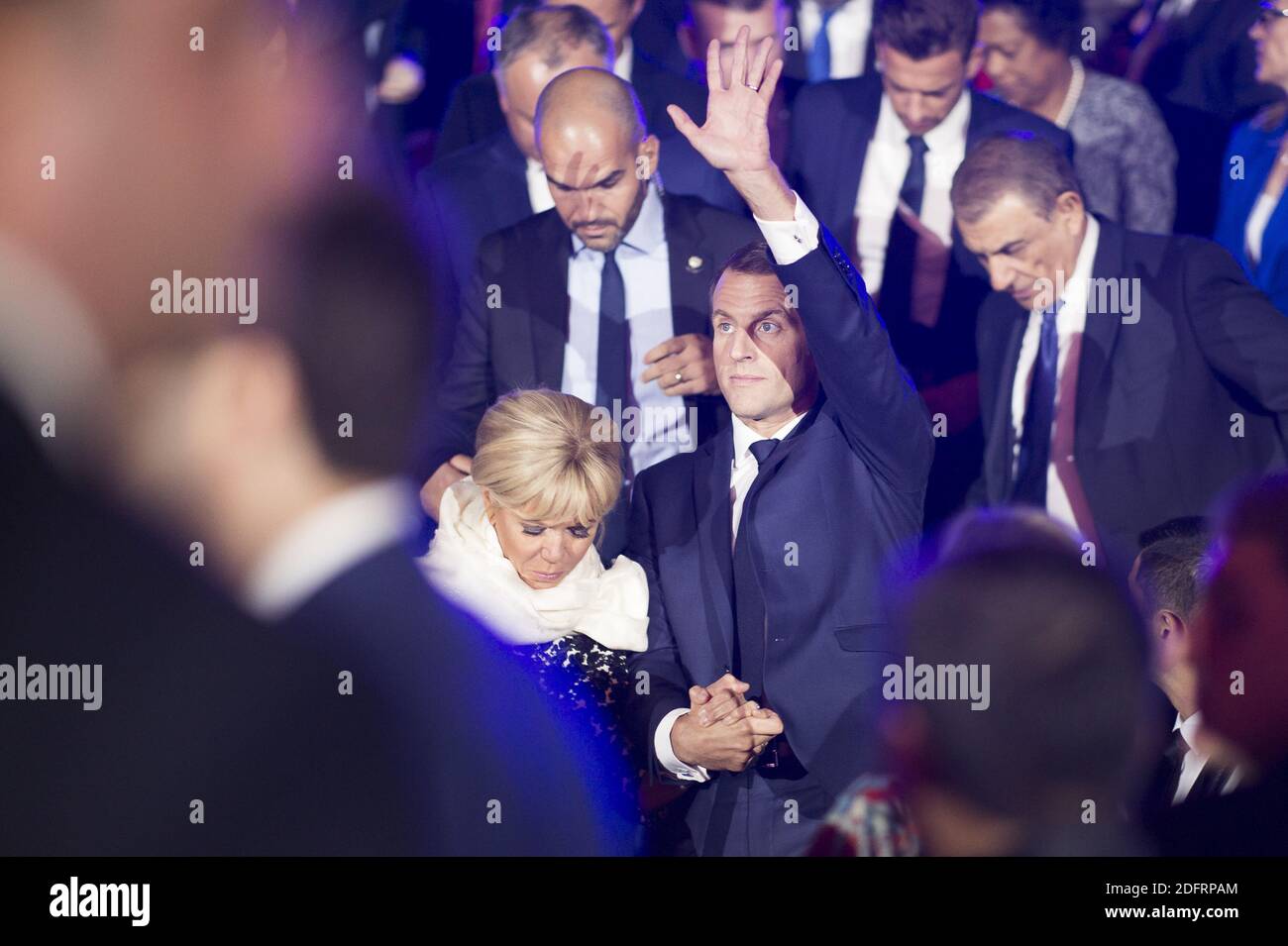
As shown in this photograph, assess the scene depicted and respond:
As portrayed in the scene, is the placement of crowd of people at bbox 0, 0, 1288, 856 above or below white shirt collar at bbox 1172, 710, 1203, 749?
above

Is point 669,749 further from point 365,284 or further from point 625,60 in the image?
point 625,60

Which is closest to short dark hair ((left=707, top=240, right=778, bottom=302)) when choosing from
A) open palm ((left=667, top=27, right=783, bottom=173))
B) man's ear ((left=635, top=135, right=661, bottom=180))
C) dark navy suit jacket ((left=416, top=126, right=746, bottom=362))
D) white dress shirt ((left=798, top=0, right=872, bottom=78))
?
dark navy suit jacket ((left=416, top=126, right=746, bottom=362))

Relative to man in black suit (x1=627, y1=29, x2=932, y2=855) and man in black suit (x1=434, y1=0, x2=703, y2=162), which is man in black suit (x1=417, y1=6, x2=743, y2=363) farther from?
man in black suit (x1=627, y1=29, x2=932, y2=855)

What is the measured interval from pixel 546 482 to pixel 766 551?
62 centimetres

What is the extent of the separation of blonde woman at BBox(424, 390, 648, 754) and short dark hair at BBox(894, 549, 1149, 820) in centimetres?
129

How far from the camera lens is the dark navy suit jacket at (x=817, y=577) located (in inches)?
147

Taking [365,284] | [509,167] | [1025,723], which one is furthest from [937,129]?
[1025,723]

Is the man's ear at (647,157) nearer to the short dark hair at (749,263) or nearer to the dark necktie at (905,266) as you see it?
the short dark hair at (749,263)

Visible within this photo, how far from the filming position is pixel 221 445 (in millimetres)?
2100

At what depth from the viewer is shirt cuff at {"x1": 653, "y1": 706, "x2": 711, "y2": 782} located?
3.73m

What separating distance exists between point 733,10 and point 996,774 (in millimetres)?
2522

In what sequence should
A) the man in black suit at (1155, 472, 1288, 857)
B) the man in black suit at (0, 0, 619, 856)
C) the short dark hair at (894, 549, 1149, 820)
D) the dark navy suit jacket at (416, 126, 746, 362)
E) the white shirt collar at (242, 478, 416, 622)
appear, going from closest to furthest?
the white shirt collar at (242, 478, 416, 622)
the short dark hair at (894, 549, 1149, 820)
the man in black suit at (0, 0, 619, 856)
the man in black suit at (1155, 472, 1288, 857)
the dark navy suit jacket at (416, 126, 746, 362)
